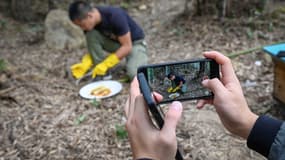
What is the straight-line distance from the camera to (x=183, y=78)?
139 cm

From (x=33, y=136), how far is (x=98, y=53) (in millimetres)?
1280

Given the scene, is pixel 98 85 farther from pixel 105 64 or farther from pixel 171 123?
pixel 171 123

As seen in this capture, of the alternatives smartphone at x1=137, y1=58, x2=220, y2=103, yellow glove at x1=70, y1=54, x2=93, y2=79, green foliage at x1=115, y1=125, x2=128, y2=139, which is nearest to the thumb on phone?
smartphone at x1=137, y1=58, x2=220, y2=103

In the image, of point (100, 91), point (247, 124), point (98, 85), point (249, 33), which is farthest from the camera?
point (249, 33)

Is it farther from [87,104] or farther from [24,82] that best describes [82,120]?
[24,82]

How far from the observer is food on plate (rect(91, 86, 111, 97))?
3.10m

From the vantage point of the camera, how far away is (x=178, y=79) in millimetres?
1389

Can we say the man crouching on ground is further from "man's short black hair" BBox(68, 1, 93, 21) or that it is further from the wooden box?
the wooden box

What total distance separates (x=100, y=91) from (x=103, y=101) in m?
0.18

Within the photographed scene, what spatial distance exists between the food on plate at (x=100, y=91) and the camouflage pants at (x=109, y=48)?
0.32 meters

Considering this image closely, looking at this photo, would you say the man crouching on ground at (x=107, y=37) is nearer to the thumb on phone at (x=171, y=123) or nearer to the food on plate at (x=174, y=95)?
the food on plate at (x=174, y=95)

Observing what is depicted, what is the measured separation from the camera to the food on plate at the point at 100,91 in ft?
10.2

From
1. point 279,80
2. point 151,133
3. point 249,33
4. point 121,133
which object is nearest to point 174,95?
point 151,133

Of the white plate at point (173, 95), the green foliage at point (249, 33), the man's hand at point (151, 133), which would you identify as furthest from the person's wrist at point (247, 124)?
the green foliage at point (249, 33)
